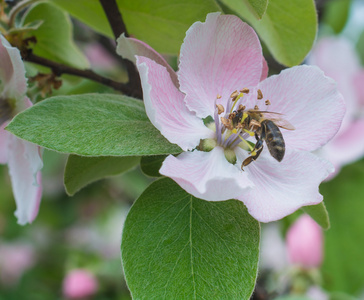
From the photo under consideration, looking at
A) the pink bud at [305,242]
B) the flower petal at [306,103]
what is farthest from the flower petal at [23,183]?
the pink bud at [305,242]

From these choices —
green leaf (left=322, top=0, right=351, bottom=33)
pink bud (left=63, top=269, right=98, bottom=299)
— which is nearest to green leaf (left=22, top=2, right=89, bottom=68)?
pink bud (left=63, top=269, right=98, bottom=299)

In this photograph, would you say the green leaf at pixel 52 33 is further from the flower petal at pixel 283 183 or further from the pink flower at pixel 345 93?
the pink flower at pixel 345 93

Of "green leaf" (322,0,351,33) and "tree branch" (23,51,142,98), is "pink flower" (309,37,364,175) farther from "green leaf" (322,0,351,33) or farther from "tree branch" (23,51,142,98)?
"tree branch" (23,51,142,98)

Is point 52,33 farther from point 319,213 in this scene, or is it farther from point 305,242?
point 305,242

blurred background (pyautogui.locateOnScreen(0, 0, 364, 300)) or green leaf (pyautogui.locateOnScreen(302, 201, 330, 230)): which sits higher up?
green leaf (pyautogui.locateOnScreen(302, 201, 330, 230))

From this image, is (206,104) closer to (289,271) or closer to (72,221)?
(289,271)
